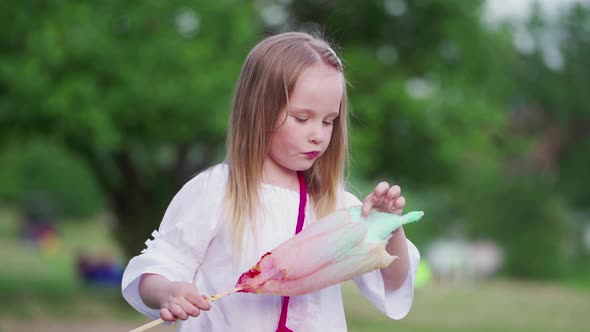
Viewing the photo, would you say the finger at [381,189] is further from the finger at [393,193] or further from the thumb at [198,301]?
the thumb at [198,301]

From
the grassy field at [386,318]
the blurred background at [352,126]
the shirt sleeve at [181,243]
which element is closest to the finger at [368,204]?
the shirt sleeve at [181,243]

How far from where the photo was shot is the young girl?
2699 millimetres

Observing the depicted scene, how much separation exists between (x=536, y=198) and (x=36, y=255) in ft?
54.6

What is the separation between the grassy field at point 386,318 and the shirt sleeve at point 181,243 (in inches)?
383

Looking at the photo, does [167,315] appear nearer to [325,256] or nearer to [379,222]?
[325,256]

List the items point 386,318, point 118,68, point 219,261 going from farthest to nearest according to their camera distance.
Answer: point 386,318 → point 118,68 → point 219,261

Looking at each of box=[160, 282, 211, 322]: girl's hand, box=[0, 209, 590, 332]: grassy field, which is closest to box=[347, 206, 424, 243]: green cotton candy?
box=[160, 282, 211, 322]: girl's hand

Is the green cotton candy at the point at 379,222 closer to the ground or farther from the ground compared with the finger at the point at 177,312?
farther from the ground

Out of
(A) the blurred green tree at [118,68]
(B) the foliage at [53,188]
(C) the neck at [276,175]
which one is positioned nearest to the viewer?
(C) the neck at [276,175]

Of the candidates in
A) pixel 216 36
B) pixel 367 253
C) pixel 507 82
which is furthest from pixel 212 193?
pixel 507 82

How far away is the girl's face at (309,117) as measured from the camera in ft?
8.87

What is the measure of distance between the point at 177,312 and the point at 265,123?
0.65 m

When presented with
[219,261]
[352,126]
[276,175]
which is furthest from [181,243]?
[352,126]

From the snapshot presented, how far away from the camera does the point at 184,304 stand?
2.41 m
